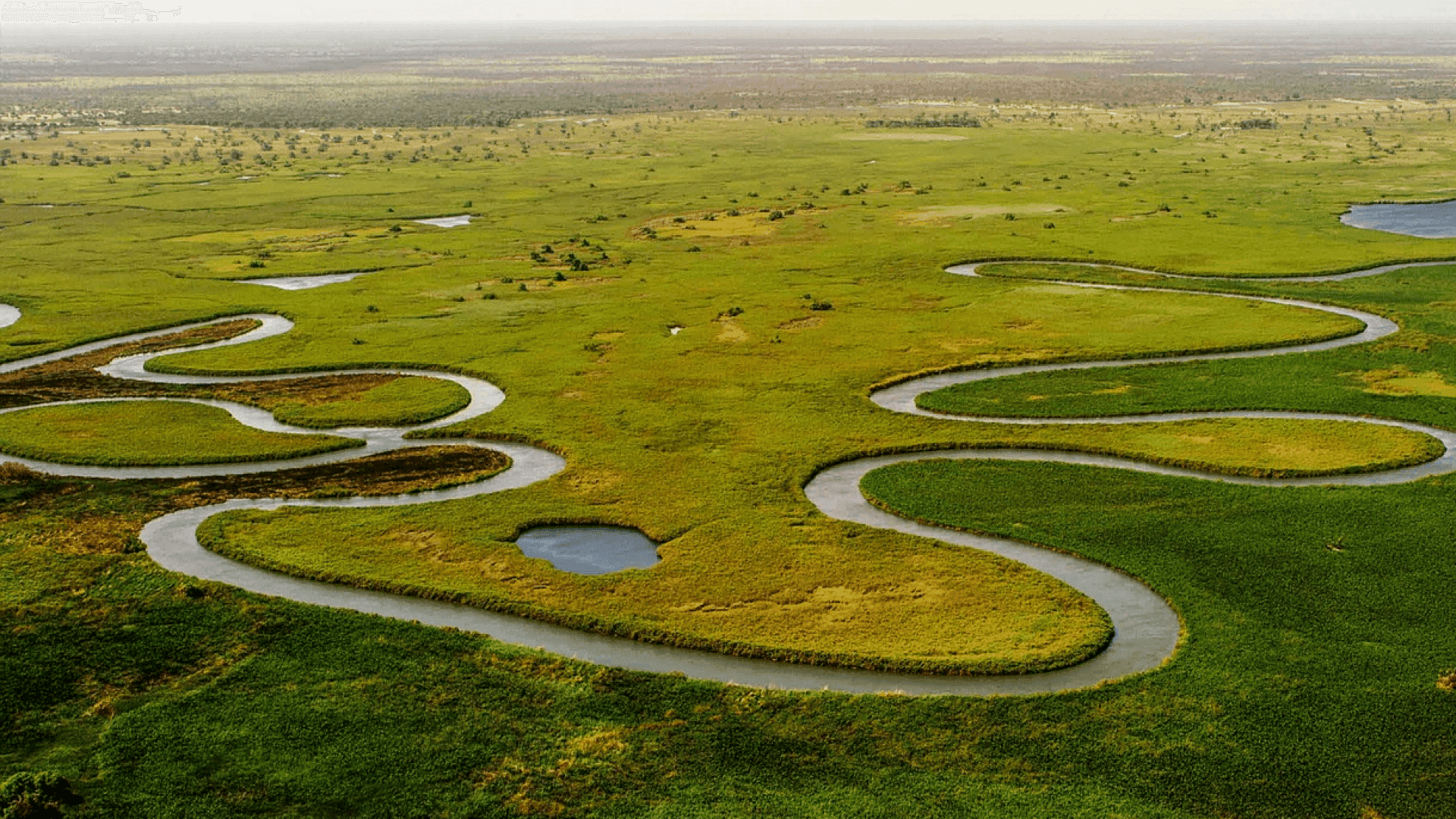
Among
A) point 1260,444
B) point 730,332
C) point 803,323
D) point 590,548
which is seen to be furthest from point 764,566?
point 803,323

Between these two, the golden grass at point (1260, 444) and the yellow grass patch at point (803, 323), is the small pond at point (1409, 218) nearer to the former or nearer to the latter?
the golden grass at point (1260, 444)

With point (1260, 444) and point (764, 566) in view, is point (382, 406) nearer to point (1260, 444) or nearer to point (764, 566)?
point (764, 566)

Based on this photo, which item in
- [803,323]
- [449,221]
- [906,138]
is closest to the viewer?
[803,323]

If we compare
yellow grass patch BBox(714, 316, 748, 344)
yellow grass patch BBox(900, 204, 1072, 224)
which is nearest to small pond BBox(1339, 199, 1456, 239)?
yellow grass patch BBox(900, 204, 1072, 224)

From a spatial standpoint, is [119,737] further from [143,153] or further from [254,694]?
[143,153]

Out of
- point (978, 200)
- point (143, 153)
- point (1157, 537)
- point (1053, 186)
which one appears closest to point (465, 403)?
point (1157, 537)

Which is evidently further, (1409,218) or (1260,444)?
(1409,218)

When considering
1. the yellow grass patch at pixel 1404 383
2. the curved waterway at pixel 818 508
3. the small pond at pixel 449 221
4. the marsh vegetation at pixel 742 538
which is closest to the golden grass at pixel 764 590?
the marsh vegetation at pixel 742 538
